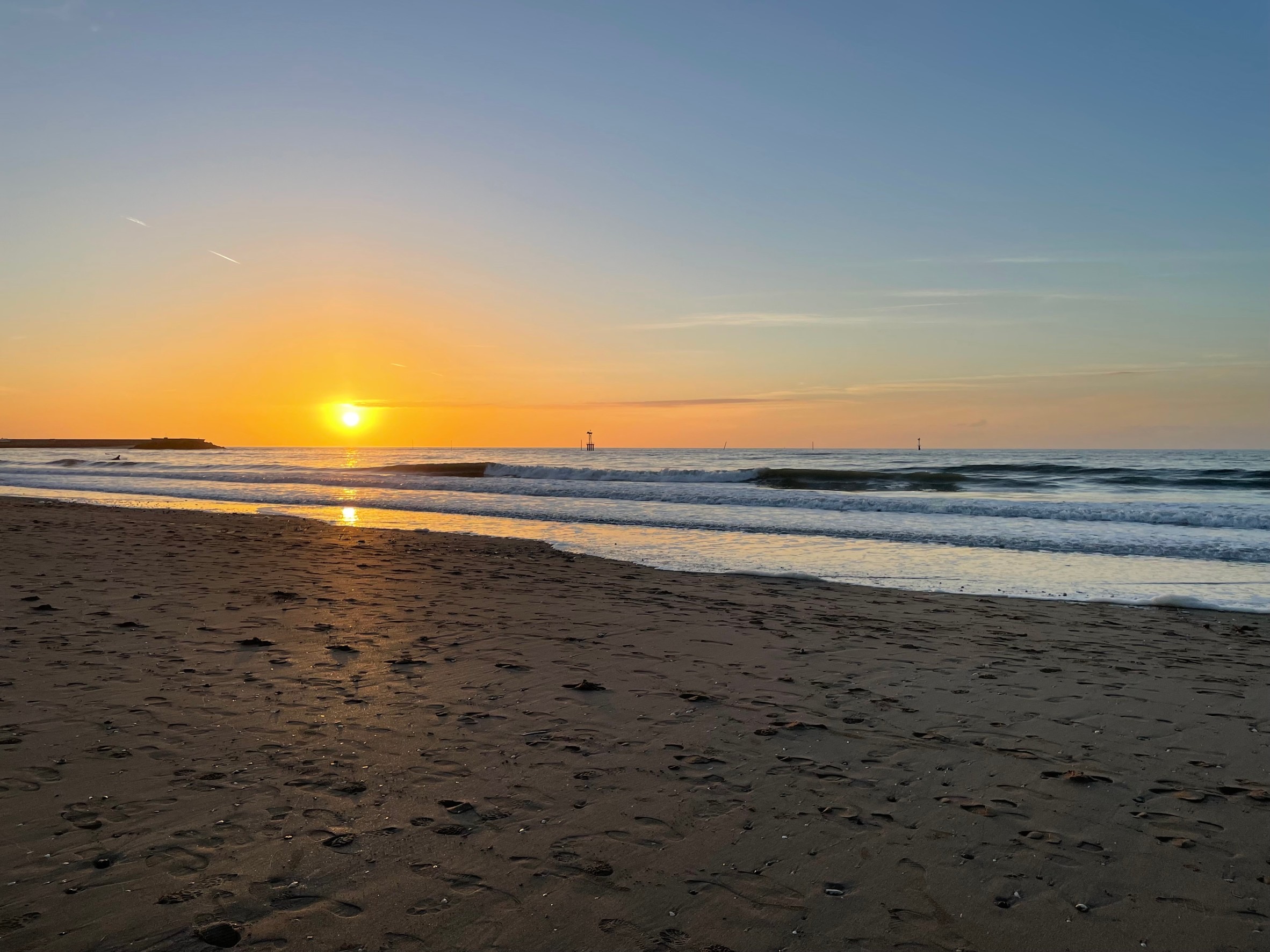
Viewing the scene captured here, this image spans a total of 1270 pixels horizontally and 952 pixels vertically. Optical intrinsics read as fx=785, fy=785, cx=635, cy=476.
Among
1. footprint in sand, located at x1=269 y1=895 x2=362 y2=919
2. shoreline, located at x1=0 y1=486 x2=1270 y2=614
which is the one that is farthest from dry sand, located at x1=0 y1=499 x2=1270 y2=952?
shoreline, located at x1=0 y1=486 x2=1270 y2=614

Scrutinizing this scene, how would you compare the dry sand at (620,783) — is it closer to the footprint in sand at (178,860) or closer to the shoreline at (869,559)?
the footprint in sand at (178,860)

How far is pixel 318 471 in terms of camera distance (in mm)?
49969

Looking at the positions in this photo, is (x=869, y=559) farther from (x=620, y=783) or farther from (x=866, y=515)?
(x=620, y=783)

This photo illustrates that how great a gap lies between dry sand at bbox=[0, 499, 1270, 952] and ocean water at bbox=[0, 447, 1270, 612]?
436 centimetres

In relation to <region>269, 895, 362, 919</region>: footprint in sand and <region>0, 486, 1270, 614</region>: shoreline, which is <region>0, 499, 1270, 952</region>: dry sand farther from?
<region>0, 486, 1270, 614</region>: shoreline

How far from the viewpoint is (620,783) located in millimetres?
4086

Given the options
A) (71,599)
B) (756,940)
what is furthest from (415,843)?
(71,599)

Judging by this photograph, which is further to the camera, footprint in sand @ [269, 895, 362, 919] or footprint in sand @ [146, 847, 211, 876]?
footprint in sand @ [146, 847, 211, 876]

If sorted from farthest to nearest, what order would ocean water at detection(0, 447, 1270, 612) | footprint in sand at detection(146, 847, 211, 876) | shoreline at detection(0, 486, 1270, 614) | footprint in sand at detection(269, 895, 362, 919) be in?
ocean water at detection(0, 447, 1270, 612) → shoreline at detection(0, 486, 1270, 614) → footprint in sand at detection(146, 847, 211, 876) → footprint in sand at detection(269, 895, 362, 919)

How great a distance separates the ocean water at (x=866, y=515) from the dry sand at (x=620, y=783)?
4.36m

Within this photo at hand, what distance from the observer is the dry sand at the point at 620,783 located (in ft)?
9.52

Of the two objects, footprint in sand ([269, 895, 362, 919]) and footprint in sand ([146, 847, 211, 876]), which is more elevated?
footprint in sand ([146, 847, 211, 876])

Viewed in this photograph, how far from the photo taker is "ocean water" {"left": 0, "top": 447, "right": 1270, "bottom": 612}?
1226 centimetres

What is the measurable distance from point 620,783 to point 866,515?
18774 millimetres
